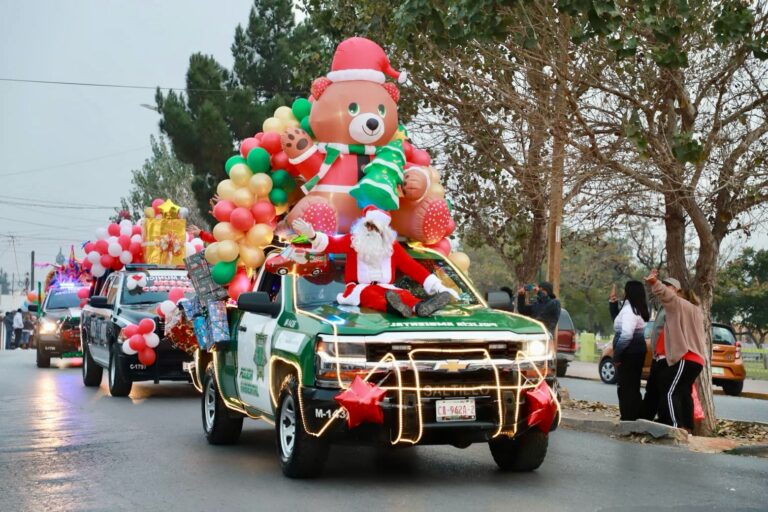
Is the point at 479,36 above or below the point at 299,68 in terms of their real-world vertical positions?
below

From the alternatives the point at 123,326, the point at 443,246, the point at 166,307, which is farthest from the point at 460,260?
the point at 123,326

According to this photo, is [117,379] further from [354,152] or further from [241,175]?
[354,152]

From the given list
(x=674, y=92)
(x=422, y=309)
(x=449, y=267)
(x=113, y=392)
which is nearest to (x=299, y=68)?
(x=113, y=392)

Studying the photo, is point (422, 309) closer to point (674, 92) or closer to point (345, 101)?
point (345, 101)

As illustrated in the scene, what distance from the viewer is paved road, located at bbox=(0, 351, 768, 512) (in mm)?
7676

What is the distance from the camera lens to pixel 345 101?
1145 cm

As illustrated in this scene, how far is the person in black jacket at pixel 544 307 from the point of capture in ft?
53.7

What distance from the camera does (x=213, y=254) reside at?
11.5 m

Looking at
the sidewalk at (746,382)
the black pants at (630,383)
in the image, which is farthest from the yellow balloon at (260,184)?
the sidewalk at (746,382)

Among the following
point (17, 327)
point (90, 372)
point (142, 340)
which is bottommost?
point (90, 372)

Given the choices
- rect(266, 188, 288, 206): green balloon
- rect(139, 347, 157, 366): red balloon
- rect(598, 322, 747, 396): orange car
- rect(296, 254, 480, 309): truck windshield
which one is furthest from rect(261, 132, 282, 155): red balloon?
rect(598, 322, 747, 396): orange car

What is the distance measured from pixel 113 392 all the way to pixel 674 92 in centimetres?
887

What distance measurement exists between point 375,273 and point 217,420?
261 centimetres

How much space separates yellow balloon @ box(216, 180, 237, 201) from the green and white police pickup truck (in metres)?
3.06
